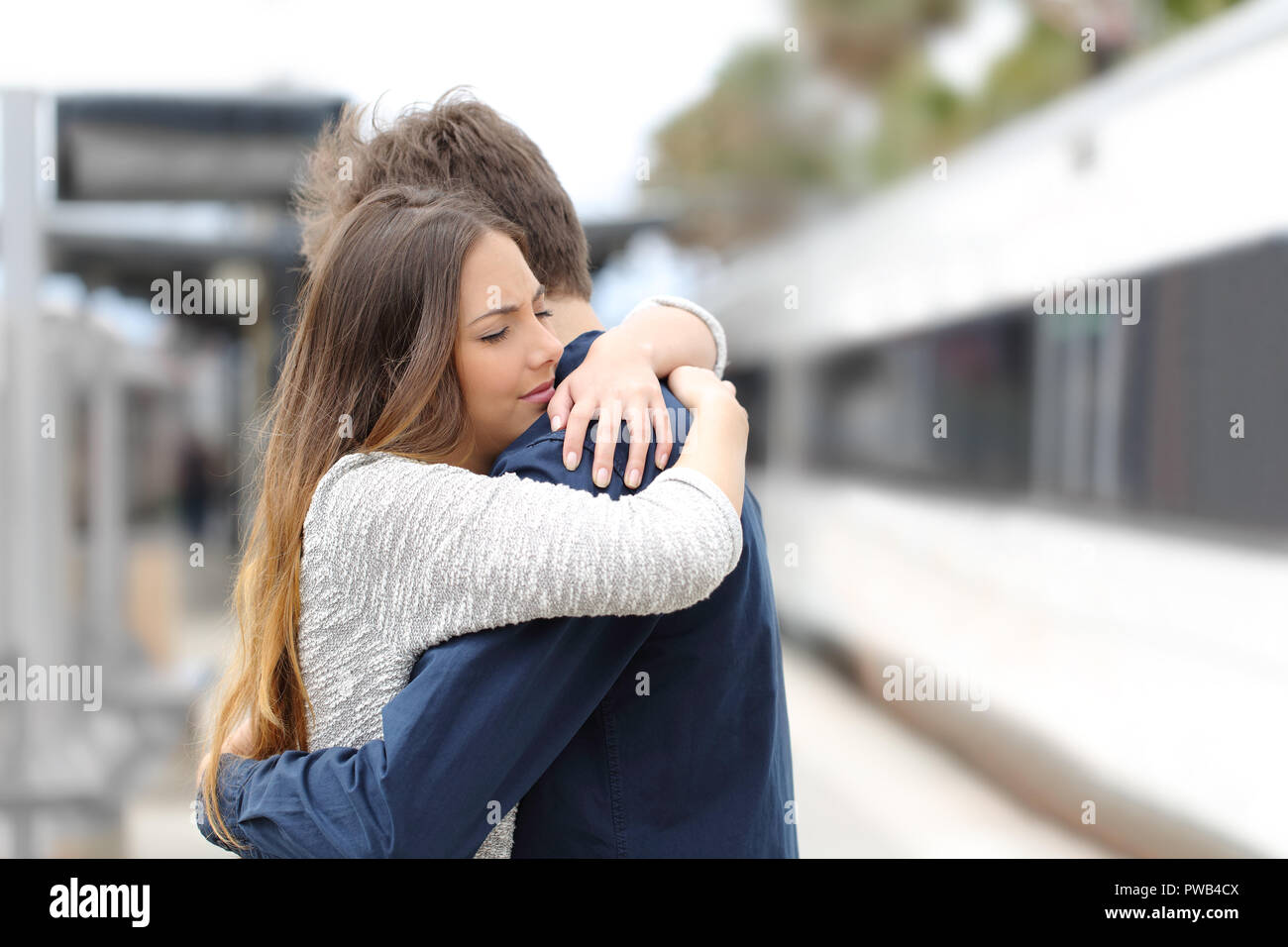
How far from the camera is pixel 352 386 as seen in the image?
96 cm

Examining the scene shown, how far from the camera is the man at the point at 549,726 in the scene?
0.83 m

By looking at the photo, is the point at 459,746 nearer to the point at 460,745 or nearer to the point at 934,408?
the point at 460,745

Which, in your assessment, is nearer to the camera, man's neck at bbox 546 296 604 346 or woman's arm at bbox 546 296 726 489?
woman's arm at bbox 546 296 726 489

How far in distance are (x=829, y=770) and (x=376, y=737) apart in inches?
162

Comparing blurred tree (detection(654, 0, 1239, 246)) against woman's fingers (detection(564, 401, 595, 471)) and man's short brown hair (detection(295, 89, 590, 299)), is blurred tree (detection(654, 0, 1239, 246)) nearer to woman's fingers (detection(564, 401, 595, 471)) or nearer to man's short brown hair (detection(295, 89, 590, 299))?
man's short brown hair (detection(295, 89, 590, 299))

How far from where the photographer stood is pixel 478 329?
938 mm

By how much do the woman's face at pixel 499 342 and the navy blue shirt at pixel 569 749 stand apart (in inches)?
1.3

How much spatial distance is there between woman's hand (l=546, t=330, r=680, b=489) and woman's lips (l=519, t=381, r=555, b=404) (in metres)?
0.01

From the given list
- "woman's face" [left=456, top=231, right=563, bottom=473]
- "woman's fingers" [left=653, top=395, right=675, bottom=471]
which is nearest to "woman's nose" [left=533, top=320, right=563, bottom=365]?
"woman's face" [left=456, top=231, right=563, bottom=473]

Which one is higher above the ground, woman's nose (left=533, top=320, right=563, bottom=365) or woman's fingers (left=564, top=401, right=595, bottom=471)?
woman's nose (left=533, top=320, right=563, bottom=365)

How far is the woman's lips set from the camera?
3.25ft

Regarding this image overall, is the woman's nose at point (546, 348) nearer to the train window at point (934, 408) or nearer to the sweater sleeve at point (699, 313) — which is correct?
the sweater sleeve at point (699, 313)

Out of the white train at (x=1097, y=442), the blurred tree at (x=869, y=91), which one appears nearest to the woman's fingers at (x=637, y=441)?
the white train at (x=1097, y=442)
